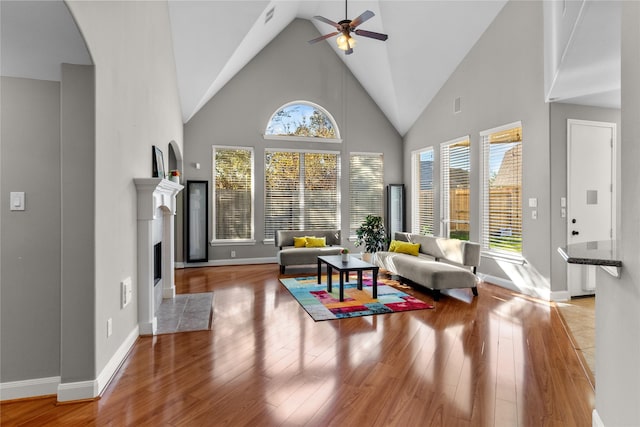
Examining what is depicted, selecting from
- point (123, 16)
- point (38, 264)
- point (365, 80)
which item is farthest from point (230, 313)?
point (365, 80)

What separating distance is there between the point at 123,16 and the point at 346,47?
2.88m

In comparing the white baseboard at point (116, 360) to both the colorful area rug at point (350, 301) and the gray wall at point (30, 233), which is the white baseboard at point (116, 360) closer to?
the gray wall at point (30, 233)

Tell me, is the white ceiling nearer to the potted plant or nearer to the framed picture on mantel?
the framed picture on mantel

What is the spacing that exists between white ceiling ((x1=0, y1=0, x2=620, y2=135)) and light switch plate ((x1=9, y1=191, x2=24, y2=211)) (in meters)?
0.81

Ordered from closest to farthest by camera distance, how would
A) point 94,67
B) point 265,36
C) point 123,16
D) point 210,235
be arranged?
point 94,67 → point 123,16 → point 265,36 → point 210,235

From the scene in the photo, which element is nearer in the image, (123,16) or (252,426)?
(252,426)

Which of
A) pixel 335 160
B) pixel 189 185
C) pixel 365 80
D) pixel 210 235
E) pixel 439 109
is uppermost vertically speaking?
pixel 365 80

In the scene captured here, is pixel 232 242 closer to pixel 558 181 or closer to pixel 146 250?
pixel 146 250

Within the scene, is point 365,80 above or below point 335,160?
above

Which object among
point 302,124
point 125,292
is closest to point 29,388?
point 125,292

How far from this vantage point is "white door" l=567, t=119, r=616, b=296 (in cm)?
483

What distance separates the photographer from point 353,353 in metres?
3.11

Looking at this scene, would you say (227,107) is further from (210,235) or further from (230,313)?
(230,313)

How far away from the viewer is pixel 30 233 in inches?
96.0
